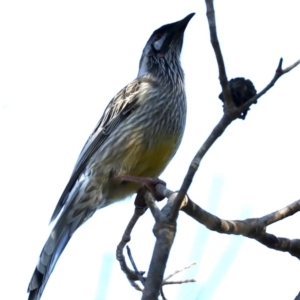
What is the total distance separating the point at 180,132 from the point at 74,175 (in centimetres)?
91

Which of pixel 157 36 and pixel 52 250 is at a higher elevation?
pixel 157 36

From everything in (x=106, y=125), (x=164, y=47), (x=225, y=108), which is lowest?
(x=225, y=108)

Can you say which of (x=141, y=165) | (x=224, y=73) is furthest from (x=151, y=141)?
(x=224, y=73)

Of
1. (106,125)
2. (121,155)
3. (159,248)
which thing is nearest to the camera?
(159,248)

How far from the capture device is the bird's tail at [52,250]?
15.4ft

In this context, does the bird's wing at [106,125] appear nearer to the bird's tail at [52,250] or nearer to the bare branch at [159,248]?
the bird's tail at [52,250]

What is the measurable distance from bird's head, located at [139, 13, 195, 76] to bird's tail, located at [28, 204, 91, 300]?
5.36ft

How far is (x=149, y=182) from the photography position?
4.64 metres

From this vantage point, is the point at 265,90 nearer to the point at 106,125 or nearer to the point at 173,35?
the point at 106,125

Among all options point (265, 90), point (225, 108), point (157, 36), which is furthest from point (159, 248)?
point (157, 36)

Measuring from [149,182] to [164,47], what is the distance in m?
2.05

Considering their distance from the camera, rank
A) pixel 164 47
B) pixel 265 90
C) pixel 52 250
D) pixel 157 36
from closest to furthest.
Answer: pixel 265 90 → pixel 52 250 → pixel 164 47 → pixel 157 36

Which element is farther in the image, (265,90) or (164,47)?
(164,47)

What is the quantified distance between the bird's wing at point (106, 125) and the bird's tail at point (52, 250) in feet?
0.37
